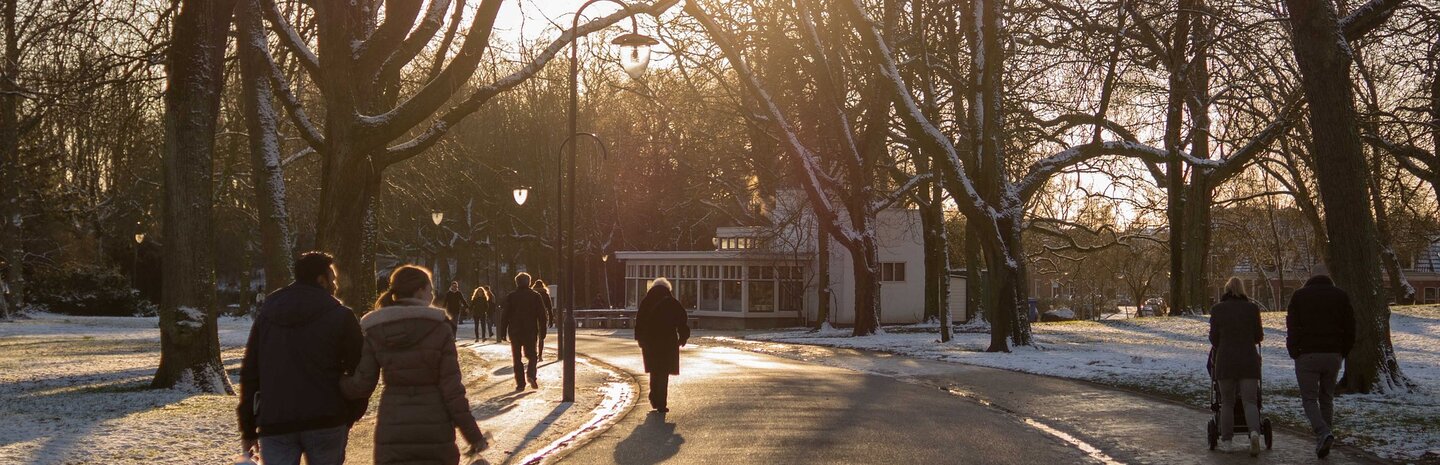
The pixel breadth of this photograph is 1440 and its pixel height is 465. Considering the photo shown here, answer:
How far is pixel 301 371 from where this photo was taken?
628 cm

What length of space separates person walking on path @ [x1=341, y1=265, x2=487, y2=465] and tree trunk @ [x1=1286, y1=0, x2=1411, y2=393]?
1243 cm

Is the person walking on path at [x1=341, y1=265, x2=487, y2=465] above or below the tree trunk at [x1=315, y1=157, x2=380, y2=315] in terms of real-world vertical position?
below

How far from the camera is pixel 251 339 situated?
21.2 ft

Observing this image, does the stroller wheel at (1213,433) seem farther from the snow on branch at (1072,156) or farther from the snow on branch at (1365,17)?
the snow on branch at (1072,156)

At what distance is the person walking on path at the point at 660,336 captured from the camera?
14445mm

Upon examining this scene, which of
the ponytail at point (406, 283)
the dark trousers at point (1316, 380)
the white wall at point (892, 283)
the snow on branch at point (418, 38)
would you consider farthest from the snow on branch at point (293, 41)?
the white wall at point (892, 283)

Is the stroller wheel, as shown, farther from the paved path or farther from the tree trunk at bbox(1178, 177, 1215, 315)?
the tree trunk at bbox(1178, 177, 1215, 315)

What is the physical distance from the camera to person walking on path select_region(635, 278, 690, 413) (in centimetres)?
1445

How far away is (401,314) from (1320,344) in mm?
7808

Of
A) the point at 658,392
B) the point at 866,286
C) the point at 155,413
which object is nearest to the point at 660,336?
the point at 658,392

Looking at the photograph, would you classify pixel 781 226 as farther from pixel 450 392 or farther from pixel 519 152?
pixel 450 392

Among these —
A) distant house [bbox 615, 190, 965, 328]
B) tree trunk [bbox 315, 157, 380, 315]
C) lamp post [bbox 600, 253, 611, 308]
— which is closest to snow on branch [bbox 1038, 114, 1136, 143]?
tree trunk [bbox 315, 157, 380, 315]

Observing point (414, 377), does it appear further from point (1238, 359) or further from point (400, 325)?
point (1238, 359)

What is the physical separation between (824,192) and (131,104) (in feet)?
68.4
